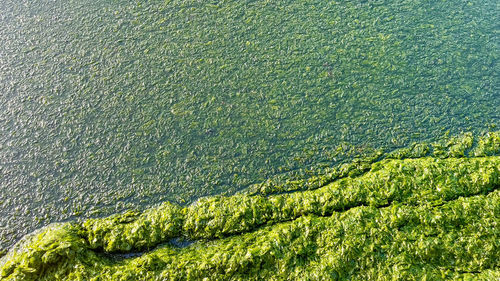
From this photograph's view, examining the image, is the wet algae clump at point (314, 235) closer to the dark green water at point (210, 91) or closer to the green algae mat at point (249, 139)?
the green algae mat at point (249, 139)

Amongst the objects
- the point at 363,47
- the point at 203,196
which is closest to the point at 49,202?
the point at 203,196

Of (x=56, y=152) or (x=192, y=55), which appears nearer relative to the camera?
(x=56, y=152)

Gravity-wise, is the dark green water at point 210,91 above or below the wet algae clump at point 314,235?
above

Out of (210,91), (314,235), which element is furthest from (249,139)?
(314,235)

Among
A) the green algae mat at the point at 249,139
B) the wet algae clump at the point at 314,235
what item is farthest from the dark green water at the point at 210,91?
the wet algae clump at the point at 314,235

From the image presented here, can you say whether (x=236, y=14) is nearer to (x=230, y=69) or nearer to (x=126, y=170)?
(x=230, y=69)

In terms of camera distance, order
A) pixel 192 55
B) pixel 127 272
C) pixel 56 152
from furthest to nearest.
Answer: pixel 192 55
pixel 56 152
pixel 127 272
